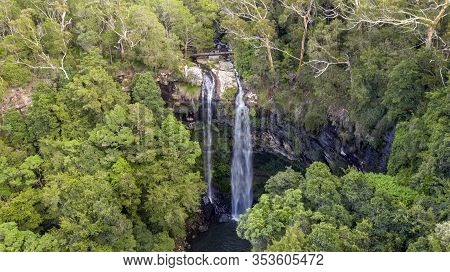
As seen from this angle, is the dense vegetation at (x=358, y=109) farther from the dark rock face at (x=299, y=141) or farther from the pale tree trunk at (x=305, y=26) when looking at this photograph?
the dark rock face at (x=299, y=141)

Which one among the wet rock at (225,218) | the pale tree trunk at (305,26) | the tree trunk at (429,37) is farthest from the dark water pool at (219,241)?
the tree trunk at (429,37)

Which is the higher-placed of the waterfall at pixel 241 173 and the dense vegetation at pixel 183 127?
the dense vegetation at pixel 183 127

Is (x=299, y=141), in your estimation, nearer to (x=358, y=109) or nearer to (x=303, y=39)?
(x=358, y=109)

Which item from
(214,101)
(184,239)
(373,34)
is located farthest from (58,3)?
(373,34)

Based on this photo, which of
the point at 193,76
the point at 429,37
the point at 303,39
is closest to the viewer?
the point at 429,37

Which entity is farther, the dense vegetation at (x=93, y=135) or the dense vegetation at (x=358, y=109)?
the dense vegetation at (x=93, y=135)

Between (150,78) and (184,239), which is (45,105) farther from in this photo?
(184,239)

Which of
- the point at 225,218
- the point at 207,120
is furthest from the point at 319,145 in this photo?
the point at 225,218
